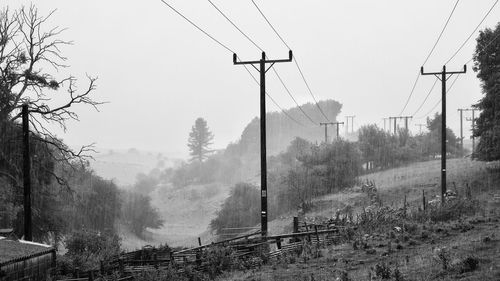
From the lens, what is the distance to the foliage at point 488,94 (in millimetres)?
41156

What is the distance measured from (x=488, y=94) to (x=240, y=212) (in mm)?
36160

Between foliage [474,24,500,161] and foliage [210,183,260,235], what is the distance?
1287 inches

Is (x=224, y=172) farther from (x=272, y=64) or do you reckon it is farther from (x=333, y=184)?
(x=272, y=64)

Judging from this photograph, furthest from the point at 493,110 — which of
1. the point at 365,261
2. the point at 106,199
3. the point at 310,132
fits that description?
the point at 310,132

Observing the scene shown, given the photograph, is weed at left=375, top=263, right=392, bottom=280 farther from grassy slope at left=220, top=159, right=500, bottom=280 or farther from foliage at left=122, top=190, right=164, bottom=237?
foliage at left=122, top=190, right=164, bottom=237

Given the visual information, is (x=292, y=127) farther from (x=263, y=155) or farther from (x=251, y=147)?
(x=263, y=155)

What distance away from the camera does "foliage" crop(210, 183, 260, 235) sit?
67.6 metres

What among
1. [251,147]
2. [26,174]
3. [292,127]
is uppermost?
[292,127]

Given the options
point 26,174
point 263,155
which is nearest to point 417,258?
point 263,155

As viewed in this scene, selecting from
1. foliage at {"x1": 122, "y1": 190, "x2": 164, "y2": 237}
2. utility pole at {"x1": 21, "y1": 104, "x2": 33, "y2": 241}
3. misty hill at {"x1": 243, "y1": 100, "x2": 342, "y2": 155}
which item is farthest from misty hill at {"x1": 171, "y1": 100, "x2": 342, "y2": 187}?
utility pole at {"x1": 21, "y1": 104, "x2": 33, "y2": 241}

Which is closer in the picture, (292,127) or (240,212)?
(240,212)

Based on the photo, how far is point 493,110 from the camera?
1667 inches

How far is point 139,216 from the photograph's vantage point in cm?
8438

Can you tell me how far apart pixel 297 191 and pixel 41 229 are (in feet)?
107
